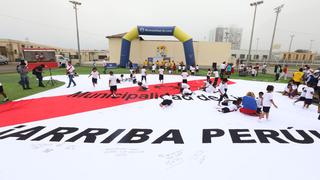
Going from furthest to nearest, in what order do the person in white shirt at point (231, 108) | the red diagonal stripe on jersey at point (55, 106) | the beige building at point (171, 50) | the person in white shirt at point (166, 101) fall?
the beige building at point (171, 50), the person in white shirt at point (166, 101), the person in white shirt at point (231, 108), the red diagonal stripe on jersey at point (55, 106)

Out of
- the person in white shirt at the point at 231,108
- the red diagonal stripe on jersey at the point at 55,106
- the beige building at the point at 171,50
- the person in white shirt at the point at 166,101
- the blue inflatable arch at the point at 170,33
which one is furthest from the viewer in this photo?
the beige building at the point at 171,50

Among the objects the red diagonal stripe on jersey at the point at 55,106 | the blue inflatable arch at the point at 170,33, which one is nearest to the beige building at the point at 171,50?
the blue inflatable arch at the point at 170,33

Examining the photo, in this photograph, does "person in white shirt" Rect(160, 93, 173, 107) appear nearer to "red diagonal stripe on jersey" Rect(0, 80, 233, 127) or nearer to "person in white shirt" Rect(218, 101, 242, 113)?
"red diagonal stripe on jersey" Rect(0, 80, 233, 127)

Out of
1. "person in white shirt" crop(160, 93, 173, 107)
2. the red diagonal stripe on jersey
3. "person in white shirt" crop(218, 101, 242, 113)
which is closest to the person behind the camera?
the red diagonal stripe on jersey

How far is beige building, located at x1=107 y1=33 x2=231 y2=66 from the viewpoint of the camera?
2795 centimetres

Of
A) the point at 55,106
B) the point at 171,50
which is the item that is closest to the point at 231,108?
the point at 55,106

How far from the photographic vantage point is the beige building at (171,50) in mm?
27953

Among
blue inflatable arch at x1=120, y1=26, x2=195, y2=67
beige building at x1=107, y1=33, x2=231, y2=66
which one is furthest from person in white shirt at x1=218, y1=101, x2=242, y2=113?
beige building at x1=107, y1=33, x2=231, y2=66

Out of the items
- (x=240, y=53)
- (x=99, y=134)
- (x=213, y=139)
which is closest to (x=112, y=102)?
(x=99, y=134)

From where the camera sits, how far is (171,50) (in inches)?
1109

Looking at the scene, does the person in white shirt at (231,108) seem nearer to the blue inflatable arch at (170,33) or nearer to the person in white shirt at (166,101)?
the person in white shirt at (166,101)

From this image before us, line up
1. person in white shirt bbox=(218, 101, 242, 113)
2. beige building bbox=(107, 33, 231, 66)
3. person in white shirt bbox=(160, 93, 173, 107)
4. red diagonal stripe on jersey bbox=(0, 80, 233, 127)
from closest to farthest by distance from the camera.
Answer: red diagonal stripe on jersey bbox=(0, 80, 233, 127), person in white shirt bbox=(218, 101, 242, 113), person in white shirt bbox=(160, 93, 173, 107), beige building bbox=(107, 33, 231, 66)

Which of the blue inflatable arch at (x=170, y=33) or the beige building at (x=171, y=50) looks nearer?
the blue inflatable arch at (x=170, y=33)

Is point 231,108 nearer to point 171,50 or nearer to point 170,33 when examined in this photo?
point 170,33
